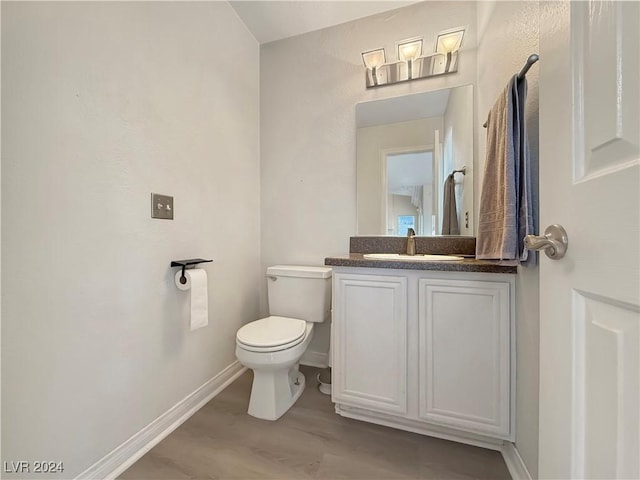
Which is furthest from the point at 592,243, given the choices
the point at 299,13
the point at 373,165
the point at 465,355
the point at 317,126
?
the point at 299,13

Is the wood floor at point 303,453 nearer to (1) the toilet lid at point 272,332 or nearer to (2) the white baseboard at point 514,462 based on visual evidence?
(2) the white baseboard at point 514,462

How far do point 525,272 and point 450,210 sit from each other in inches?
30.7

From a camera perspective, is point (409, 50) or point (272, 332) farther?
point (409, 50)

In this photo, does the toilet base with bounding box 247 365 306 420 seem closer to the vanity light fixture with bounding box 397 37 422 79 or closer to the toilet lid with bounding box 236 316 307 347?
the toilet lid with bounding box 236 316 307 347

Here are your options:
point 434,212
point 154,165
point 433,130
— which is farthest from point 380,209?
point 154,165

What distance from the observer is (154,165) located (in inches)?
52.4

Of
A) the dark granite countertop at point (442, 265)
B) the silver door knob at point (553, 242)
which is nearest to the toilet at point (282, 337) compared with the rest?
the dark granite countertop at point (442, 265)

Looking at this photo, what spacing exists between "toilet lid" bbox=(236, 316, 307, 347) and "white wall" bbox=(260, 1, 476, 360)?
0.49 meters

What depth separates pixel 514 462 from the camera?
3.79ft

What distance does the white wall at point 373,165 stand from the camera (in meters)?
1.90

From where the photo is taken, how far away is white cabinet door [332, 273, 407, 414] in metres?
1.33

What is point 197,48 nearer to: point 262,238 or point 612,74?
point 262,238

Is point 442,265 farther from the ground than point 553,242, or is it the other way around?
point 553,242

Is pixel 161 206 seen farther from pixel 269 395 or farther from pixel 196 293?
pixel 269 395
